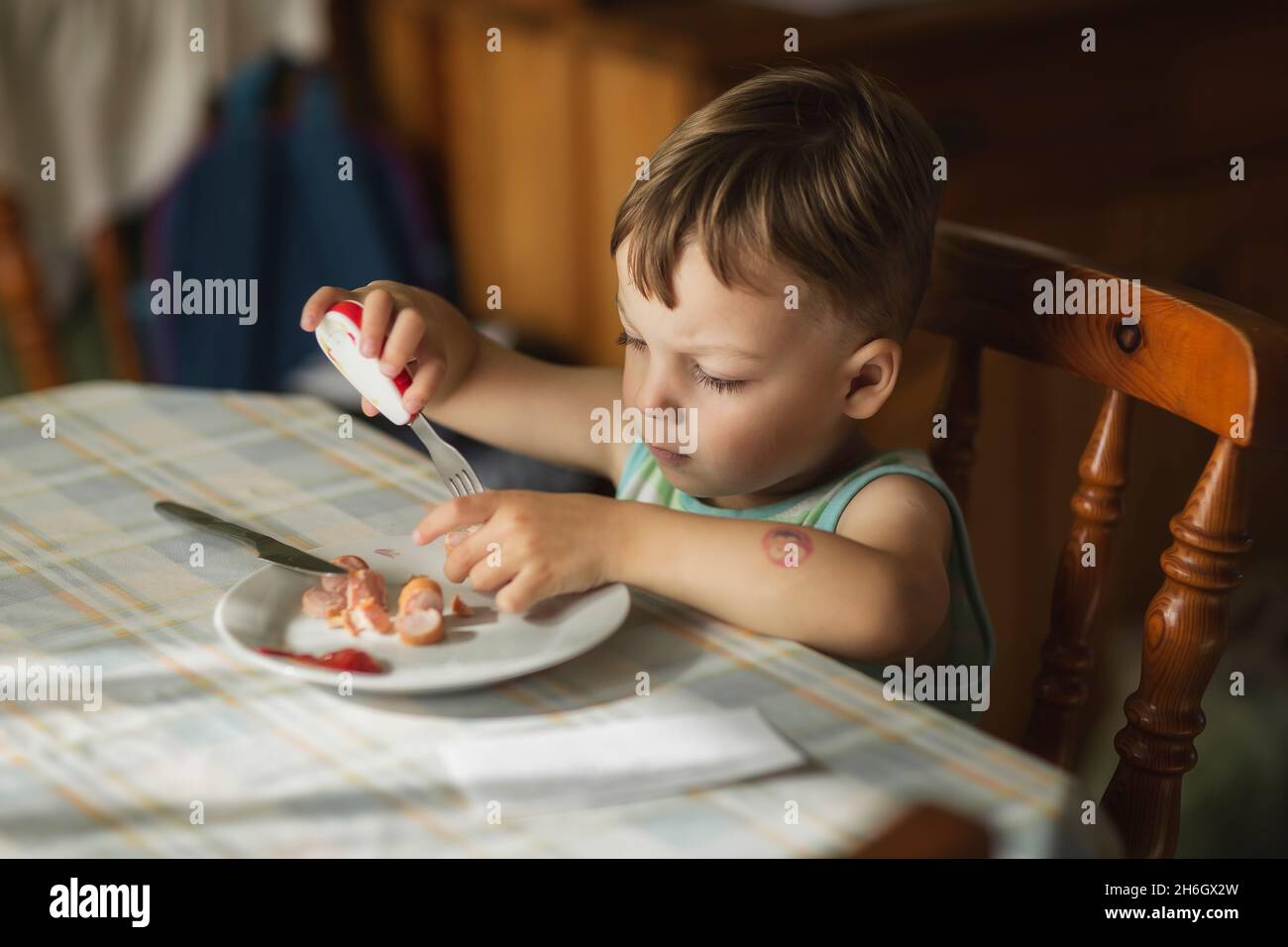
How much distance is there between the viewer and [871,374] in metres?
0.94

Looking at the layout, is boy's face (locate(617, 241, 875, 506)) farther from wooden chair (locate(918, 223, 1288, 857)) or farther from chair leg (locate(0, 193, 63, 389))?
chair leg (locate(0, 193, 63, 389))

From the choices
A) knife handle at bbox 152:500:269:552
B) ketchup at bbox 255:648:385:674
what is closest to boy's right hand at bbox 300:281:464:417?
knife handle at bbox 152:500:269:552

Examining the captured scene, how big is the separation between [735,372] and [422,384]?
231 mm

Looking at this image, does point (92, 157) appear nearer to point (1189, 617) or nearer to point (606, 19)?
point (606, 19)

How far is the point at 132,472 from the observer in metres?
1.01

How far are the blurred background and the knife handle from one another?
38.9 inches

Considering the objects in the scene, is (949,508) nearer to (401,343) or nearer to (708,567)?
(708,567)

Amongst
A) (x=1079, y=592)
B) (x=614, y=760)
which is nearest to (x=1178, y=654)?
(x=1079, y=592)

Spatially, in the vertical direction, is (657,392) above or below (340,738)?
above

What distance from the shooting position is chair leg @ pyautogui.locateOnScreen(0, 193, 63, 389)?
208cm

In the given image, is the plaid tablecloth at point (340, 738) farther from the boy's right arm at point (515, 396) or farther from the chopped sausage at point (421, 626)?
the boy's right arm at point (515, 396)

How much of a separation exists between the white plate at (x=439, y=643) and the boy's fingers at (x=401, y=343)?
0.55 feet

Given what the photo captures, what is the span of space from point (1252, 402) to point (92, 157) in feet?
6.12
